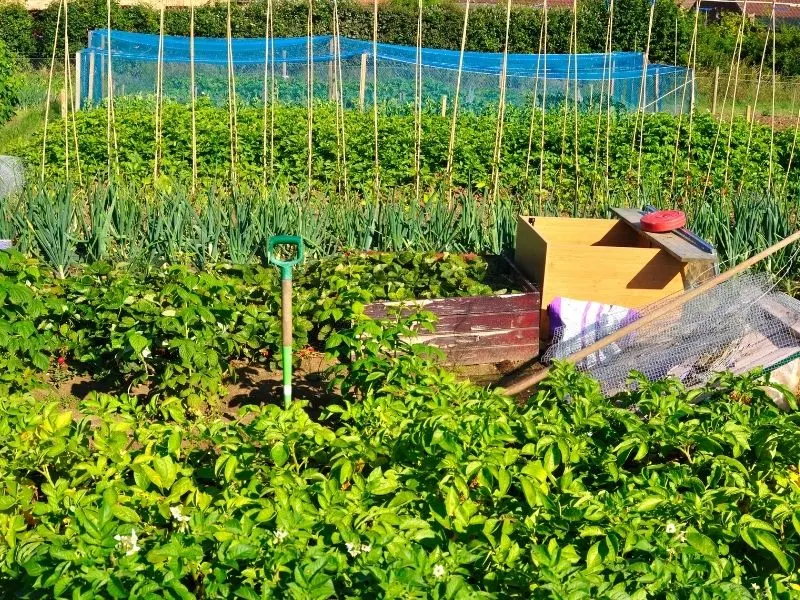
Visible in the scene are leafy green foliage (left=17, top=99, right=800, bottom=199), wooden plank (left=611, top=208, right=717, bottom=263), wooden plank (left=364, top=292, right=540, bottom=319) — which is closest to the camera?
wooden plank (left=611, top=208, right=717, bottom=263)

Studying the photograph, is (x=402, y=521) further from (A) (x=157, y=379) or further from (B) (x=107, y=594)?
(A) (x=157, y=379)

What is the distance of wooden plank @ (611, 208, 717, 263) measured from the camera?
17.5 feet

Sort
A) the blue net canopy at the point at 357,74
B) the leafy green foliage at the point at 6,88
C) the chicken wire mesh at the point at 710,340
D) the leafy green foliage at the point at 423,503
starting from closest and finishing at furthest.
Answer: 1. the leafy green foliage at the point at 423,503
2. the chicken wire mesh at the point at 710,340
3. the leafy green foliage at the point at 6,88
4. the blue net canopy at the point at 357,74

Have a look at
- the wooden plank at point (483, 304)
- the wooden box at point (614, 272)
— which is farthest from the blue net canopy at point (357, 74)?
the wooden plank at point (483, 304)

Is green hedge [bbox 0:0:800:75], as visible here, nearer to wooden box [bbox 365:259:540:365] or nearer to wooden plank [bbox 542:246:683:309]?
wooden plank [bbox 542:246:683:309]

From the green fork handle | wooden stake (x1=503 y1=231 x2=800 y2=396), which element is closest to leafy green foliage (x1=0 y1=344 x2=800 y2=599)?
the green fork handle

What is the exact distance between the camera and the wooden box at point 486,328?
18.2 ft

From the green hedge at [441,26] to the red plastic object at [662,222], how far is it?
16.0 metres

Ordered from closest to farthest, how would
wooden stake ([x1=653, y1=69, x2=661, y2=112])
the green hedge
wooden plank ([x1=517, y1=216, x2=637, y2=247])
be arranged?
wooden plank ([x1=517, y1=216, x2=637, y2=247]) → wooden stake ([x1=653, y1=69, x2=661, y2=112]) → the green hedge

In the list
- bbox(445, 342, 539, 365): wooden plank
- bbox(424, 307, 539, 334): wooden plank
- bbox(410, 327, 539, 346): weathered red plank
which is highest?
bbox(424, 307, 539, 334): wooden plank

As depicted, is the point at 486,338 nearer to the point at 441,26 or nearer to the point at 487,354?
the point at 487,354

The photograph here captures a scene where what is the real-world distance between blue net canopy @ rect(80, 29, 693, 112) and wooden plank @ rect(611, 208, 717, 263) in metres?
7.62

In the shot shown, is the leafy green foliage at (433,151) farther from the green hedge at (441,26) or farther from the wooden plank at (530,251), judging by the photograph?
the green hedge at (441,26)

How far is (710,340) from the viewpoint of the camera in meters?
4.85
